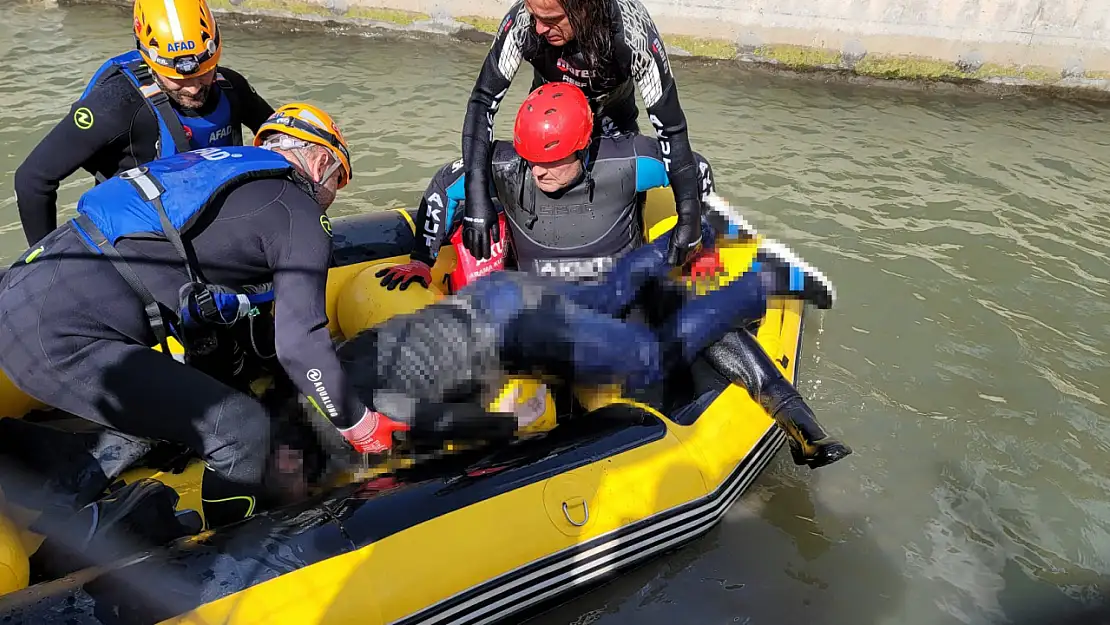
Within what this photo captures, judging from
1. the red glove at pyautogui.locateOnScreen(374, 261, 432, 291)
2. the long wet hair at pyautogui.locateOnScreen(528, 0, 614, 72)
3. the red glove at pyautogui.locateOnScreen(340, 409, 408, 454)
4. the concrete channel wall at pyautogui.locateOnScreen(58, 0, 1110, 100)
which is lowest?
the red glove at pyautogui.locateOnScreen(340, 409, 408, 454)

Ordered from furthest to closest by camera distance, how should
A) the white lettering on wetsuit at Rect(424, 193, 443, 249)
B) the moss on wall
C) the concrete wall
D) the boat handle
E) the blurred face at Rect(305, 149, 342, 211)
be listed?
the moss on wall, the concrete wall, the white lettering on wetsuit at Rect(424, 193, 443, 249), the boat handle, the blurred face at Rect(305, 149, 342, 211)

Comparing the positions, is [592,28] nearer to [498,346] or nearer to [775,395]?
[498,346]

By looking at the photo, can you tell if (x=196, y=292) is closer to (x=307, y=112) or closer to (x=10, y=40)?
(x=307, y=112)

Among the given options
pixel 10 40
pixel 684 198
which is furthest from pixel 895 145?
pixel 10 40

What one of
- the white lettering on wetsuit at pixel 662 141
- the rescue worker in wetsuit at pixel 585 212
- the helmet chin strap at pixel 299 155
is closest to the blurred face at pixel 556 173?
the rescue worker in wetsuit at pixel 585 212

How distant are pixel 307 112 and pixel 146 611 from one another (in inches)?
58.7

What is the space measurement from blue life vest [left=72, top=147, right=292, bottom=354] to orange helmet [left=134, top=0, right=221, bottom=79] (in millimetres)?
700

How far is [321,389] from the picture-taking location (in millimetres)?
2209

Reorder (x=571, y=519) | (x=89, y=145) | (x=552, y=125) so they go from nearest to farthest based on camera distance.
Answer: (x=571, y=519) → (x=89, y=145) → (x=552, y=125)

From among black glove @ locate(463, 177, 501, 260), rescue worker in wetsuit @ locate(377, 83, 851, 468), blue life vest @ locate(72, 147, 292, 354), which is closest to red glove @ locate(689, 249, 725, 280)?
rescue worker in wetsuit @ locate(377, 83, 851, 468)

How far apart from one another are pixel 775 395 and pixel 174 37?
2.49 meters

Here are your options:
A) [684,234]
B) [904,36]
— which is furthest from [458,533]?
[904,36]

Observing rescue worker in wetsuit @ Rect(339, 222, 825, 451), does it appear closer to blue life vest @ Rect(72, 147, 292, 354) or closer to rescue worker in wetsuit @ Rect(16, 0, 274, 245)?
blue life vest @ Rect(72, 147, 292, 354)

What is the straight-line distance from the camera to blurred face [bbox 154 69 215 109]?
2.84 meters
